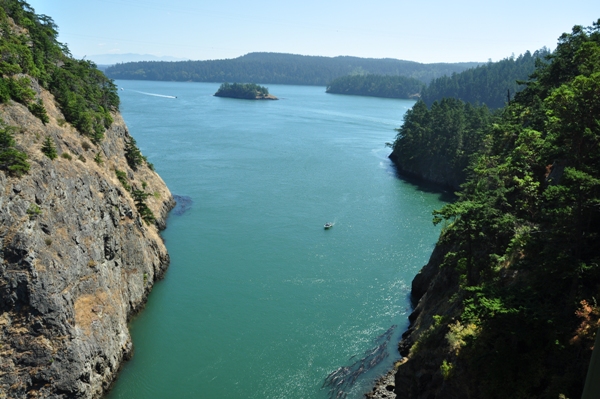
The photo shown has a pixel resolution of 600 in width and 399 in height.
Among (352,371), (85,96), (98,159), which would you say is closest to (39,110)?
(98,159)

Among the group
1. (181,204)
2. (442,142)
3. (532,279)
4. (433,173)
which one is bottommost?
(181,204)

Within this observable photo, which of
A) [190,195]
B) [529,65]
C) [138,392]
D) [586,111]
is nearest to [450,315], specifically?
[586,111]

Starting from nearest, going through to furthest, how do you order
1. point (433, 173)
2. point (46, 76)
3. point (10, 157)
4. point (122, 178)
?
point (10, 157) → point (46, 76) → point (122, 178) → point (433, 173)

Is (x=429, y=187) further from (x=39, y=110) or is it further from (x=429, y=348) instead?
(x=39, y=110)

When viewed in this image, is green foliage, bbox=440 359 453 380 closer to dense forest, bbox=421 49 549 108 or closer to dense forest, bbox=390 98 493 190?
dense forest, bbox=390 98 493 190

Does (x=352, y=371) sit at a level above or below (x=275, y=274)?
below

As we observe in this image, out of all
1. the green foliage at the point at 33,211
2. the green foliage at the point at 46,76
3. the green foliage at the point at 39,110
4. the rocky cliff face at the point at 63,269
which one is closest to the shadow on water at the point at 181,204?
the green foliage at the point at 46,76

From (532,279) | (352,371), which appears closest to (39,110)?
(352,371)

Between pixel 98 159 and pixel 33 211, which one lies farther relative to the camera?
pixel 98 159

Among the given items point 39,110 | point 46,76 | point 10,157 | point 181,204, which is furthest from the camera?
point 181,204
